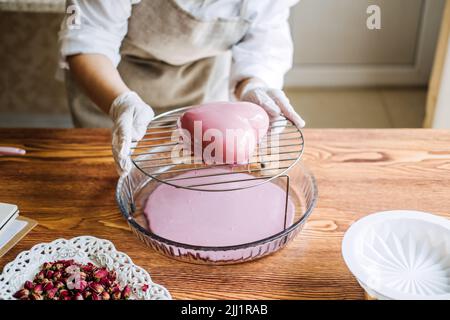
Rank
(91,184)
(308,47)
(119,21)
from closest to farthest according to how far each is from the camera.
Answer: (91,184), (119,21), (308,47)

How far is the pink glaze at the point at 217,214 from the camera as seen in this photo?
0.87 metres

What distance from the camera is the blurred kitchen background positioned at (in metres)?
2.30

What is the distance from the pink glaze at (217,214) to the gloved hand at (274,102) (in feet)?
0.49

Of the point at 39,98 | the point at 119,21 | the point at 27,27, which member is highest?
the point at 119,21

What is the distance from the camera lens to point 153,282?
0.81 metres

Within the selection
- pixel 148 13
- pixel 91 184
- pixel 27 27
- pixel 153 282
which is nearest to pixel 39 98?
pixel 27 27

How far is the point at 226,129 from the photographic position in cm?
90

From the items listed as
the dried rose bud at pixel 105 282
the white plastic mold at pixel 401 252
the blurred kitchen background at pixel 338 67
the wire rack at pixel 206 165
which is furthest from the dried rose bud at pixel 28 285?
the blurred kitchen background at pixel 338 67

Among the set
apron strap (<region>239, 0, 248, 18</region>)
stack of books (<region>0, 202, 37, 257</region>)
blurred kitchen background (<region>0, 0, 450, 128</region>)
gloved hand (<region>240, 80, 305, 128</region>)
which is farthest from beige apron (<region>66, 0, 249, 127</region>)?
blurred kitchen background (<region>0, 0, 450, 128</region>)

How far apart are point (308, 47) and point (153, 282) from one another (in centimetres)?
221

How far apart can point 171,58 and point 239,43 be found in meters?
0.18

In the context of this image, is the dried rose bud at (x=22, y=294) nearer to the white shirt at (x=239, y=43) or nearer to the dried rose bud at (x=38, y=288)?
the dried rose bud at (x=38, y=288)

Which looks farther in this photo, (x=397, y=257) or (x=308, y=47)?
(x=308, y=47)
